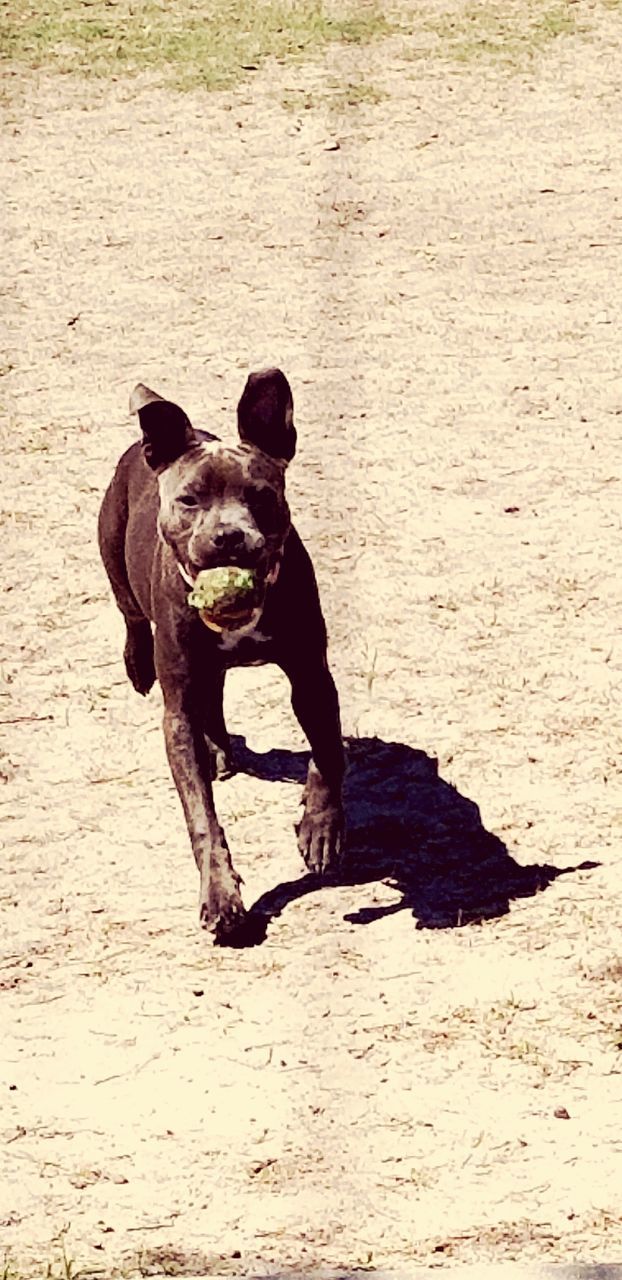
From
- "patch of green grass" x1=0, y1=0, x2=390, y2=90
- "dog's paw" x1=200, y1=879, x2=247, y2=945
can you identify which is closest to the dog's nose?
"dog's paw" x1=200, y1=879, x2=247, y2=945

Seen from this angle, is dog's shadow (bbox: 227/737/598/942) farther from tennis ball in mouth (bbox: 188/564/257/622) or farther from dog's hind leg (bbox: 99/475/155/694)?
tennis ball in mouth (bbox: 188/564/257/622)

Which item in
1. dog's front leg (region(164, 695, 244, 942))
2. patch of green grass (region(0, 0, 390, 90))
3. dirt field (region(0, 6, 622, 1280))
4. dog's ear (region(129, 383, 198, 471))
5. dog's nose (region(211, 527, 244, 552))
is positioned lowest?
patch of green grass (region(0, 0, 390, 90))

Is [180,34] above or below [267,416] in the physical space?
below

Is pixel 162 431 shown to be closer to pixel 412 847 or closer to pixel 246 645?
pixel 246 645

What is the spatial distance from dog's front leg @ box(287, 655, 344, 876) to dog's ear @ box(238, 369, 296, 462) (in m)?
0.68

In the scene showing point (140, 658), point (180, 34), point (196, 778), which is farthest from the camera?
point (180, 34)

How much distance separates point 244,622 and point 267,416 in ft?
2.07

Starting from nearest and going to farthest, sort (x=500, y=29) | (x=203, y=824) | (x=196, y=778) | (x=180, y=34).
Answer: (x=203, y=824) → (x=196, y=778) → (x=500, y=29) → (x=180, y=34)

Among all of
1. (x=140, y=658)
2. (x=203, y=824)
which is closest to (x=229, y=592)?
(x=203, y=824)

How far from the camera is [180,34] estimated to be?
16.2 m

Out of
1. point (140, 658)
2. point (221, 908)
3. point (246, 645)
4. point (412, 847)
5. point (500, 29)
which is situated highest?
point (246, 645)

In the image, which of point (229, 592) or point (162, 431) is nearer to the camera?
point (229, 592)

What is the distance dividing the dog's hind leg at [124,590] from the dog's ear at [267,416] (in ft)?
3.36

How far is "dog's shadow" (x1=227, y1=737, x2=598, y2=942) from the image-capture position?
26.6ft
